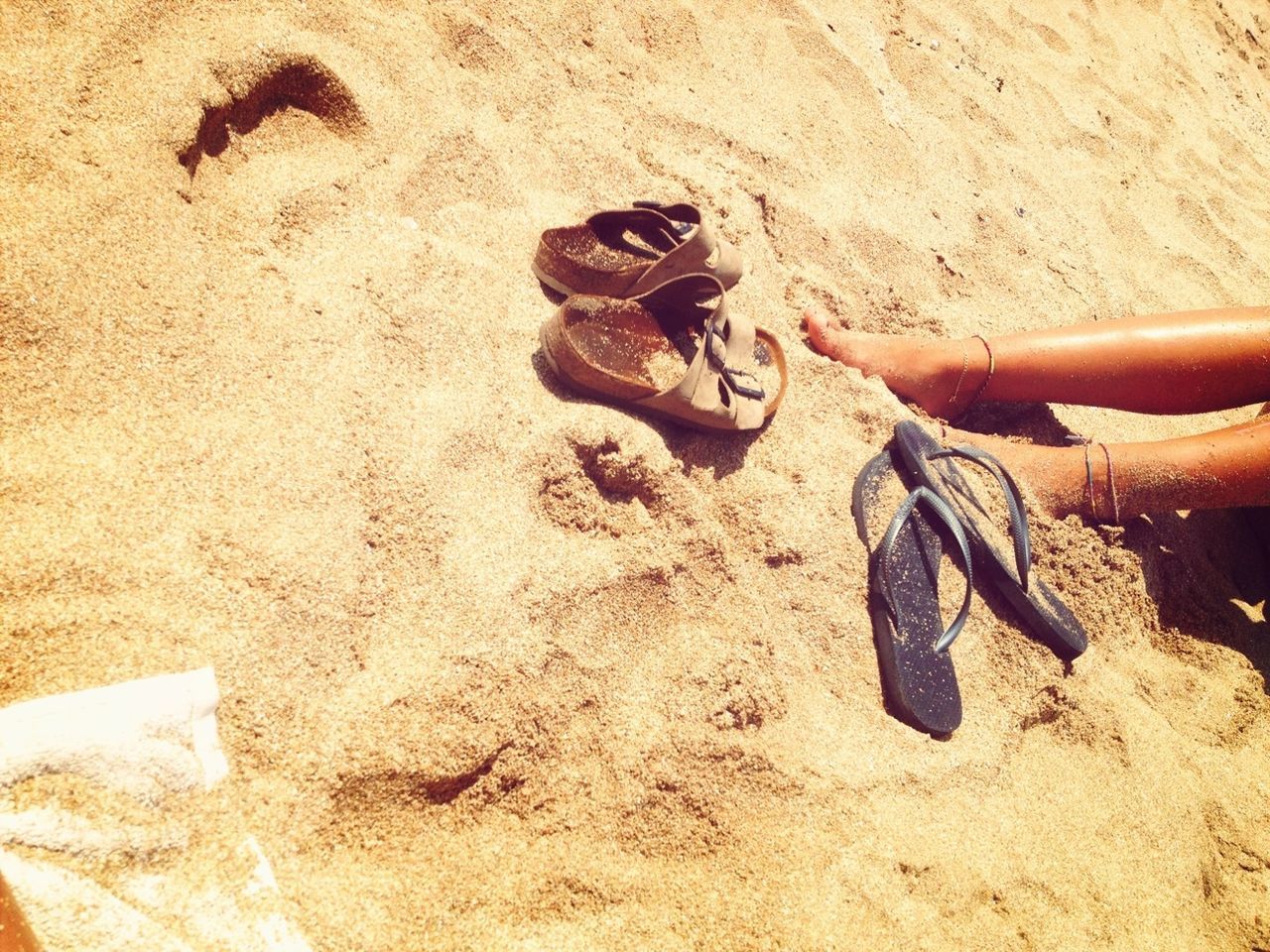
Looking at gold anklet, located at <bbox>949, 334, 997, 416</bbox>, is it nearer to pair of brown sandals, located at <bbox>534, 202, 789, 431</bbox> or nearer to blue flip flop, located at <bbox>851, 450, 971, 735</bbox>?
blue flip flop, located at <bbox>851, 450, 971, 735</bbox>

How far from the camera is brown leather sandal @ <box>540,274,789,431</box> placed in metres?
1.39

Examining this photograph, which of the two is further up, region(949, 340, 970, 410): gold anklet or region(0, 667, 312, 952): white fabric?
region(949, 340, 970, 410): gold anklet

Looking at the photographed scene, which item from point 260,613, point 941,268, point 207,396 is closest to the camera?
point 260,613

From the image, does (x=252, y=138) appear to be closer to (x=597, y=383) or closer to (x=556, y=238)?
(x=556, y=238)

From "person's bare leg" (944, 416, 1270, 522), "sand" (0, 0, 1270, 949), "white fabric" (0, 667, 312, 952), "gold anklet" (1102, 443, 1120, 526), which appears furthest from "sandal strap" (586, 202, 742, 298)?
"white fabric" (0, 667, 312, 952)

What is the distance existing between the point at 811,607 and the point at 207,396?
46.5 inches

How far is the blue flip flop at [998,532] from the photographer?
1482 millimetres

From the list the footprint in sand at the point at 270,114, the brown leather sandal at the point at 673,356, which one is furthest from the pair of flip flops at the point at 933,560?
the footprint in sand at the point at 270,114

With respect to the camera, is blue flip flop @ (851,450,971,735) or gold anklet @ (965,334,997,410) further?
gold anklet @ (965,334,997,410)

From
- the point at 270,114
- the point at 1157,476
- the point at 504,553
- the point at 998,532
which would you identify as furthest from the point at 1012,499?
the point at 270,114

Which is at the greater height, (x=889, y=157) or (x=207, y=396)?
(x=889, y=157)

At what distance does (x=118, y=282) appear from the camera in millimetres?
1157

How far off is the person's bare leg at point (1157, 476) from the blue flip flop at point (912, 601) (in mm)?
356

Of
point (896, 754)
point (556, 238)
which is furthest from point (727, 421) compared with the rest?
point (896, 754)
